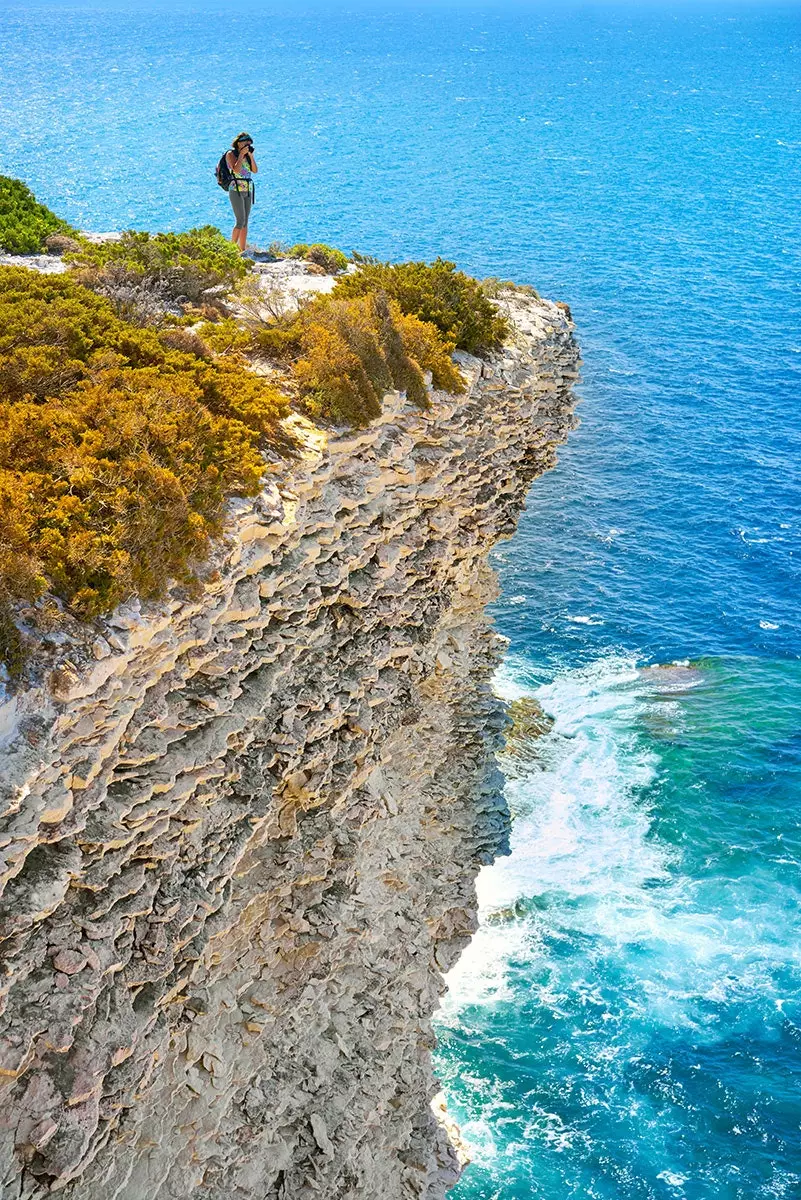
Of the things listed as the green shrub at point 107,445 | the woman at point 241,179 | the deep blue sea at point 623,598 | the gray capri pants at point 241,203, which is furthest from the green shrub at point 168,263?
the deep blue sea at point 623,598

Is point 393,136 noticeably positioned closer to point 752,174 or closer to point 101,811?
point 752,174

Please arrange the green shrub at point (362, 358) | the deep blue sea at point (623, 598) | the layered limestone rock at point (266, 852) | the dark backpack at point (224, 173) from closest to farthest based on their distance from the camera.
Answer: the layered limestone rock at point (266, 852) → the green shrub at point (362, 358) → the deep blue sea at point (623, 598) → the dark backpack at point (224, 173)

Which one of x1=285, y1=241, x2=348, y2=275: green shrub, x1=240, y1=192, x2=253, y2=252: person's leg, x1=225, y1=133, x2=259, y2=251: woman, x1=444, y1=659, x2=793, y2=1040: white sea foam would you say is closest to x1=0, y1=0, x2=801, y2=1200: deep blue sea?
x1=444, y1=659, x2=793, y2=1040: white sea foam

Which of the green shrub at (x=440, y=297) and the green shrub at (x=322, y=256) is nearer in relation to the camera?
the green shrub at (x=440, y=297)

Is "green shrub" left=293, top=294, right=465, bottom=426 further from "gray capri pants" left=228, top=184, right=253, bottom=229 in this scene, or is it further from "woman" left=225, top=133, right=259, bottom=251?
"gray capri pants" left=228, top=184, right=253, bottom=229

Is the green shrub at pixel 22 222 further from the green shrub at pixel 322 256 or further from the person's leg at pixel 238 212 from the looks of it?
the green shrub at pixel 322 256

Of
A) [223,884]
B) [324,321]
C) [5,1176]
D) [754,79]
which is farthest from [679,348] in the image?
[754,79]

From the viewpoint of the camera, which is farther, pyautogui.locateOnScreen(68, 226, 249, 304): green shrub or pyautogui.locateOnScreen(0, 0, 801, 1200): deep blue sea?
pyautogui.locateOnScreen(68, 226, 249, 304): green shrub
